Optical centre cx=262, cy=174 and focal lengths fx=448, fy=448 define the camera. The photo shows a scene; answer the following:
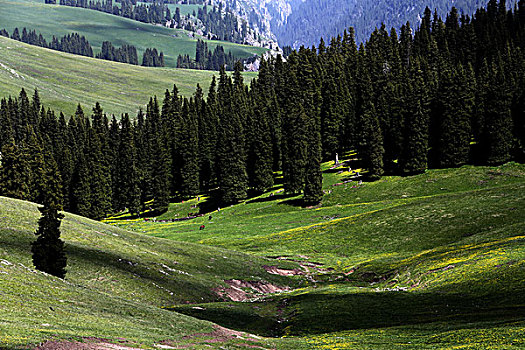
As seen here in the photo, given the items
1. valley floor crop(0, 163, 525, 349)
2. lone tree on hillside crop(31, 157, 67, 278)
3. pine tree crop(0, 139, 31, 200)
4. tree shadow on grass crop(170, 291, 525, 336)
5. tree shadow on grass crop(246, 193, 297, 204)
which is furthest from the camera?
tree shadow on grass crop(246, 193, 297, 204)

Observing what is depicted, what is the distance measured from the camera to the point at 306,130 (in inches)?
4906

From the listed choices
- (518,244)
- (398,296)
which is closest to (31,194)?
(398,296)

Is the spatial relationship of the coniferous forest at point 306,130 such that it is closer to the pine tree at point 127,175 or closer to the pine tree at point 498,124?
the pine tree at point 498,124

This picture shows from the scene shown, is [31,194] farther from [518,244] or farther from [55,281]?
[518,244]

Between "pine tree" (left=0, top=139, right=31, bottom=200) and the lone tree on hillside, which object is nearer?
the lone tree on hillside

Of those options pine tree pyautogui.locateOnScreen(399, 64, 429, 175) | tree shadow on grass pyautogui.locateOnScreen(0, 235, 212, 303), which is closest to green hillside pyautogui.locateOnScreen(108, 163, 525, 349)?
pine tree pyautogui.locateOnScreen(399, 64, 429, 175)

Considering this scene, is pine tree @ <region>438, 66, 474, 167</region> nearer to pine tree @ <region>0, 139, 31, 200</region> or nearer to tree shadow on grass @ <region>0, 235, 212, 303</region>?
tree shadow on grass @ <region>0, 235, 212, 303</region>

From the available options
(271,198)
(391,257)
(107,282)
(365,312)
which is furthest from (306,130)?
(365,312)

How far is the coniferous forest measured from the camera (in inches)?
4178

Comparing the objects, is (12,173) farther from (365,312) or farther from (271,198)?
(365,312)

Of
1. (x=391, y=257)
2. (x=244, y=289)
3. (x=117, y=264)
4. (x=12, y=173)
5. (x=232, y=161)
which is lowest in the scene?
(x=244, y=289)

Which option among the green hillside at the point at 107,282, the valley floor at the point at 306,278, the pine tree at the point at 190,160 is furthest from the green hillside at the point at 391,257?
the pine tree at the point at 190,160

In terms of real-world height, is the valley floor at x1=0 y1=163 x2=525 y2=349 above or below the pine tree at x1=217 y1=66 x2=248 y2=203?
below

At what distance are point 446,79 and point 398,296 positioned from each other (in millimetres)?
85333
